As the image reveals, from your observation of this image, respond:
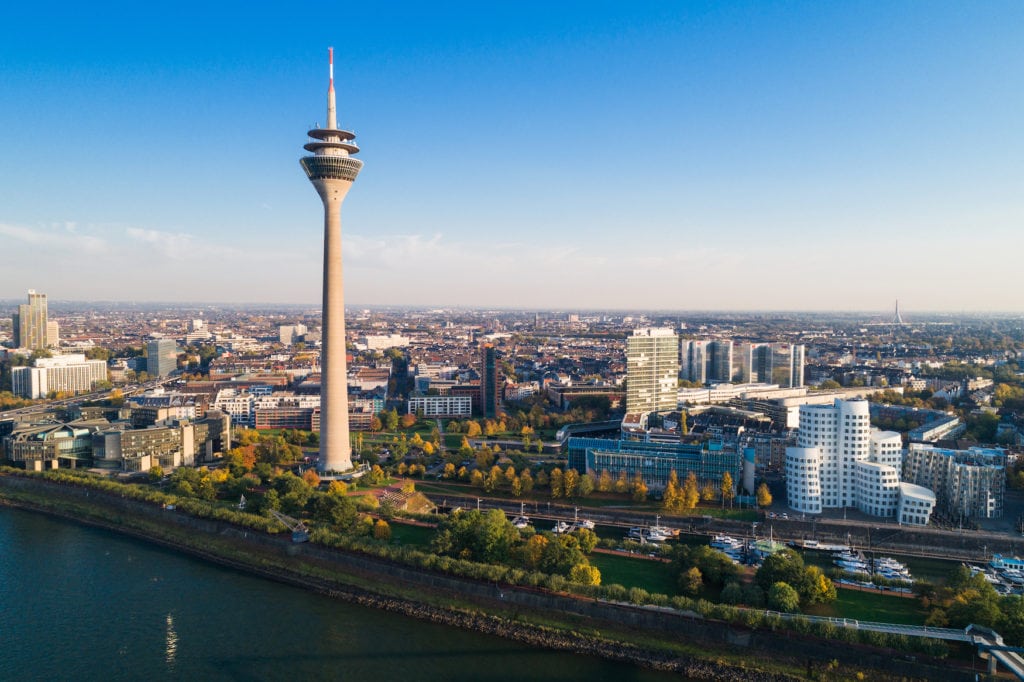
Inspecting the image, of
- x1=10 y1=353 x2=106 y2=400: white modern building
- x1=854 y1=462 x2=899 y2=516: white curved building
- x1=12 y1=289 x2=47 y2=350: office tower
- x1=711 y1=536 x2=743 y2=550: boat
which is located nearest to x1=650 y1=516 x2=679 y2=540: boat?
x1=711 y1=536 x2=743 y2=550: boat

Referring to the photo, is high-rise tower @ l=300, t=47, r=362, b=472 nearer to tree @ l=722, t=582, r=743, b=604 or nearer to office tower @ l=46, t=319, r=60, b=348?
tree @ l=722, t=582, r=743, b=604

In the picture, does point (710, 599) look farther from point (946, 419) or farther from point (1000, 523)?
point (946, 419)

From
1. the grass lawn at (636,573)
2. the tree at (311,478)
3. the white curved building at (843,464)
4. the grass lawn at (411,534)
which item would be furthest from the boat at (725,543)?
the tree at (311,478)

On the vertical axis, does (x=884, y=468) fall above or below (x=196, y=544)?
above

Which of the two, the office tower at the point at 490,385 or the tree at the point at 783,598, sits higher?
the office tower at the point at 490,385

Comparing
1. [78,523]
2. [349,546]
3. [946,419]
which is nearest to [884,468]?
[946,419]

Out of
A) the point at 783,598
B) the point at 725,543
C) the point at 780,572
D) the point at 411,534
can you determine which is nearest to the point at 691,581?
the point at 780,572

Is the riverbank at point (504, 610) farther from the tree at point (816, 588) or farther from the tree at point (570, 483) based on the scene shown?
the tree at point (570, 483)

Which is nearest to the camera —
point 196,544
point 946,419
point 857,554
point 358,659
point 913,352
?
point 358,659
